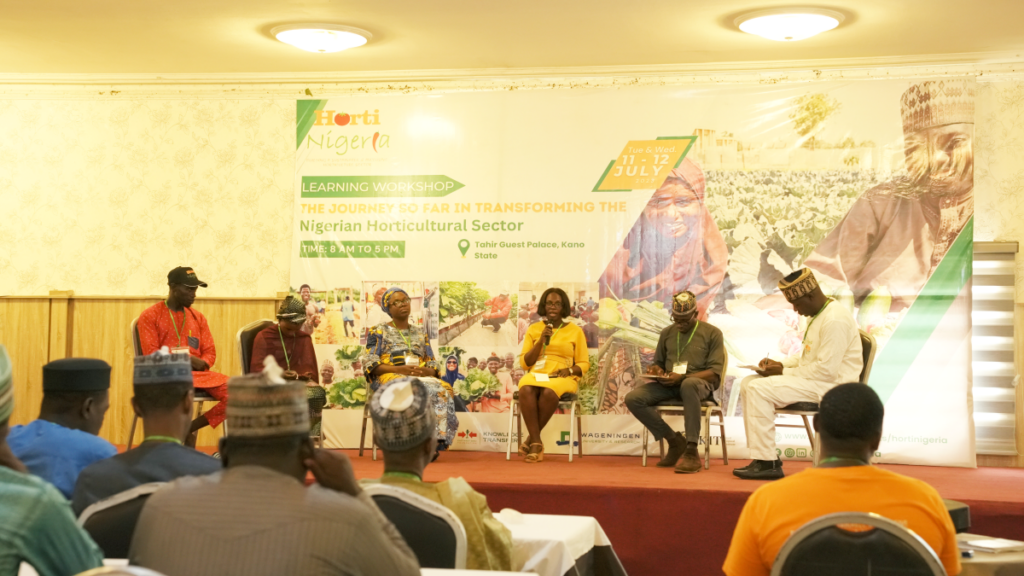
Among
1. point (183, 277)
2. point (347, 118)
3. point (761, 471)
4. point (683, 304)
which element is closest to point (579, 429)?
point (683, 304)

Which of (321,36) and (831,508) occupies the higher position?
(321,36)

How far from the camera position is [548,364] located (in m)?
7.00

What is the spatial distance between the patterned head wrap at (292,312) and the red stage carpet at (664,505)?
4.47ft

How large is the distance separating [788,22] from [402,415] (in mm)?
5114

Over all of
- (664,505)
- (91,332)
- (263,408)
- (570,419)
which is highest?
(263,408)

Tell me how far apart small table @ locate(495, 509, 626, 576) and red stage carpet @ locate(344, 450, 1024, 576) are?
5.15ft

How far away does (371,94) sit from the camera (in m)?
8.02

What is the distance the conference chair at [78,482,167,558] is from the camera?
2271 millimetres

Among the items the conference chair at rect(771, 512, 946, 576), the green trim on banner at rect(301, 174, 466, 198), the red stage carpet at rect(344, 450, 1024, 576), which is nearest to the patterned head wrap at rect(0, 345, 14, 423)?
the conference chair at rect(771, 512, 946, 576)

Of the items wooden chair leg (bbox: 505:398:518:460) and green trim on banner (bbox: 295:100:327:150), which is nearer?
wooden chair leg (bbox: 505:398:518:460)

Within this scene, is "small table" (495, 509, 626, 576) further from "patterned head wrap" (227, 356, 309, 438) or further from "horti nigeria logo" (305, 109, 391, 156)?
"horti nigeria logo" (305, 109, 391, 156)

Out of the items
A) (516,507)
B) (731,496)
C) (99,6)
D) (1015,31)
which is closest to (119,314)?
(99,6)

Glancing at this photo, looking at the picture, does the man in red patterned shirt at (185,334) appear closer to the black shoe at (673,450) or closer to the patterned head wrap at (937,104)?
the black shoe at (673,450)

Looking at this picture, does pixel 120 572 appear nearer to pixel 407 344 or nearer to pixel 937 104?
pixel 407 344
